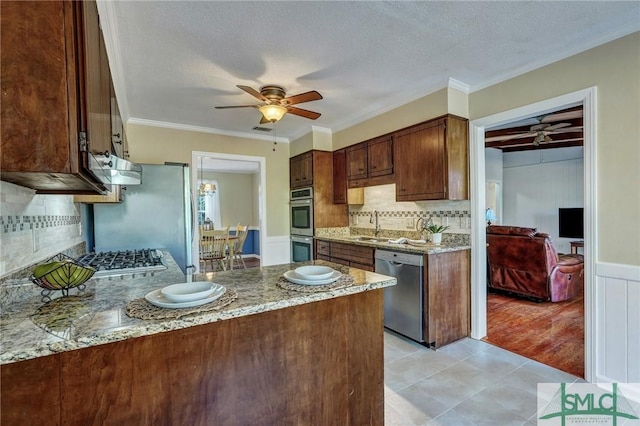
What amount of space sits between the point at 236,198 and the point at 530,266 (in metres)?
7.21

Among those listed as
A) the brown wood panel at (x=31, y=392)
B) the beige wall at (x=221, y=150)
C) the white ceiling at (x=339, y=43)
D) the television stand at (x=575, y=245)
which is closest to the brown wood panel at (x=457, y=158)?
the white ceiling at (x=339, y=43)

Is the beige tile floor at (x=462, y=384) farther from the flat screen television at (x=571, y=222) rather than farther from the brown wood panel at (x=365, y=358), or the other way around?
the flat screen television at (x=571, y=222)

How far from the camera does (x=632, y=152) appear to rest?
2.08 m

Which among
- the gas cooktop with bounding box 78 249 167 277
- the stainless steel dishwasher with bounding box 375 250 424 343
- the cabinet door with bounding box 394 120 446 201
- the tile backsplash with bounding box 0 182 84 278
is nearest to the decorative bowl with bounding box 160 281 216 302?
the tile backsplash with bounding box 0 182 84 278

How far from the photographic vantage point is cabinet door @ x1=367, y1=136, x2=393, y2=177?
12.0ft

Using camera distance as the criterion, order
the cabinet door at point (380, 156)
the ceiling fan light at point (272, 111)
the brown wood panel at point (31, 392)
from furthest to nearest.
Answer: the cabinet door at point (380, 156), the ceiling fan light at point (272, 111), the brown wood panel at point (31, 392)

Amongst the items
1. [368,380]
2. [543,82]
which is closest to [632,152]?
[543,82]

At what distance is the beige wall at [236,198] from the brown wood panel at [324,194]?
15.3 feet

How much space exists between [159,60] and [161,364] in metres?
2.40

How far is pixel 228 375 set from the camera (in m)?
1.17

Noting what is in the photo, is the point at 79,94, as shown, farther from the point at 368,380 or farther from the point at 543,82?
the point at 543,82

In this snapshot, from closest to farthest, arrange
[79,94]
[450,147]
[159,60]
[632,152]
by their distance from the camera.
Result: [79,94]
[632,152]
[159,60]
[450,147]

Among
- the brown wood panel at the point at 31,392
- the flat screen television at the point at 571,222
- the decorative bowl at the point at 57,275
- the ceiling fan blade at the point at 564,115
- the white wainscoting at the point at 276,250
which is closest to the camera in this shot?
the brown wood panel at the point at 31,392

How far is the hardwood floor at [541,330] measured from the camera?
2.63 metres
